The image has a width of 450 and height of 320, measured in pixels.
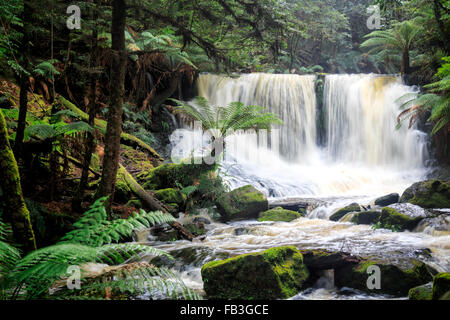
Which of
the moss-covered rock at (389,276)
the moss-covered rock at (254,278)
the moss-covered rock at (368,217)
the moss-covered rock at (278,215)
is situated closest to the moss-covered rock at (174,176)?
the moss-covered rock at (278,215)

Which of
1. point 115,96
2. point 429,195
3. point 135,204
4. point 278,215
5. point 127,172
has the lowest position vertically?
point 278,215

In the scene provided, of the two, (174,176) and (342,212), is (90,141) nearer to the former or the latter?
(174,176)

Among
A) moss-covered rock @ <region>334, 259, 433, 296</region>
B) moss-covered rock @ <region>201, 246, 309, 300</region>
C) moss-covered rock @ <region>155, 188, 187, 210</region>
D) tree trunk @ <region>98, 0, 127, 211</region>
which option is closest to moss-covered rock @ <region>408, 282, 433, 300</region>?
moss-covered rock @ <region>334, 259, 433, 296</region>

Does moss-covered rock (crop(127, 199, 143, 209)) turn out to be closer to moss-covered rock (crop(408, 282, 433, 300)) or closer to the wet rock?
moss-covered rock (crop(408, 282, 433, 300))

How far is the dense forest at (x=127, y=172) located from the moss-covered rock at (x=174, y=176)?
3 cm

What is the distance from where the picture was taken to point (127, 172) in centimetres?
601

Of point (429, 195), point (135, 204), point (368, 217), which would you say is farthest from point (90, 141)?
point (429, 195)

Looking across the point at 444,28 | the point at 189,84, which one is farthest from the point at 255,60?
the point at 444,28

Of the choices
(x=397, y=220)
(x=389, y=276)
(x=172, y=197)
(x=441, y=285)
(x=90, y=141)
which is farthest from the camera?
(x=172, y=197)

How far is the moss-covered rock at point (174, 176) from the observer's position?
22.1 feet

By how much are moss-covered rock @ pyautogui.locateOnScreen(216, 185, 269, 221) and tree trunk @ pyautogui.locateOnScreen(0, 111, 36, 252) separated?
15.4ft

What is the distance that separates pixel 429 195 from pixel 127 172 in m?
6.41

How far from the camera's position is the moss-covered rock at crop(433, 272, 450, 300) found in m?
1.97

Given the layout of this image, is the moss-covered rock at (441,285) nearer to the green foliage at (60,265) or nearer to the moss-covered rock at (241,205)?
the green foliage at (60,265)
